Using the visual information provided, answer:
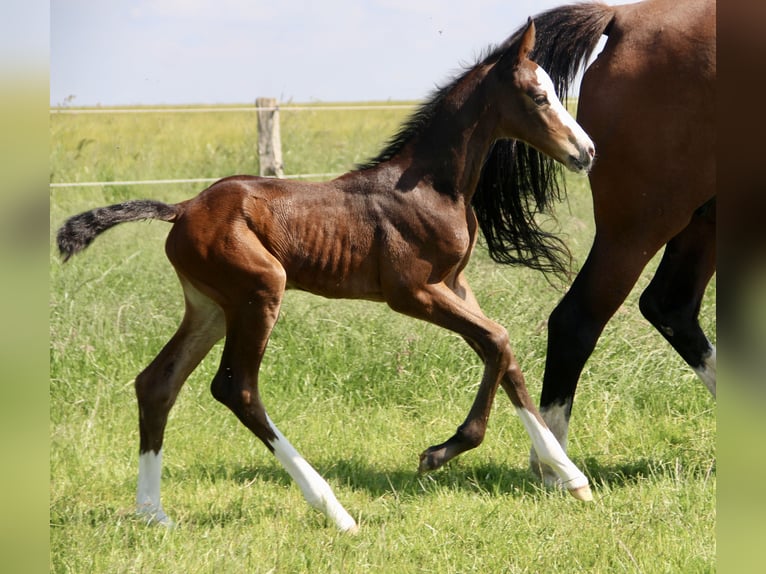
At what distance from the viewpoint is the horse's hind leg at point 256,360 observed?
10.7 feet

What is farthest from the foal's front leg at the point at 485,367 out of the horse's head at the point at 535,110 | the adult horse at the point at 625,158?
the horse's head at the point at 535,110

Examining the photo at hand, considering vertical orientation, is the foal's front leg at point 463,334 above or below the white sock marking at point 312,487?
above

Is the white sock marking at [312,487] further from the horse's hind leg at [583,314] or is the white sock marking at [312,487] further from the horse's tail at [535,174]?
the horse's tail at [535,174]

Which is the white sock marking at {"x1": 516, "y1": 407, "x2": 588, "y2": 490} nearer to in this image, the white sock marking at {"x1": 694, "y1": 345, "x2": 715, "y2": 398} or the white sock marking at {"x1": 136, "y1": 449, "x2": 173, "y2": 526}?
the white sock marking at {"x1": 694, "y1": 345, "x2": 715, "y2": 398}

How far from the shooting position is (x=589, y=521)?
3.31m

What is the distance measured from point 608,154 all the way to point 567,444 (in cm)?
135

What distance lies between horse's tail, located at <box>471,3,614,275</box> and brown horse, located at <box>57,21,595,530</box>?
0.57 meters

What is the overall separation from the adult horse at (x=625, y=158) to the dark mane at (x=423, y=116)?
57 cm

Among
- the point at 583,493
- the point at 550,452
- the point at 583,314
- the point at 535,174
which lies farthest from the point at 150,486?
the point at 535,174

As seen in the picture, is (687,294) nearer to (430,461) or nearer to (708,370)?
(708,370)

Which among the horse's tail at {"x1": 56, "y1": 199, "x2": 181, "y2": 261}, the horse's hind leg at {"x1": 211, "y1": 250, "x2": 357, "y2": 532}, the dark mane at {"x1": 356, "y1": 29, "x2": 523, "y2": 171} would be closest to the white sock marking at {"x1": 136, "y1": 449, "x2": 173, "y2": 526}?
the horse's hind leg at {"x1": 211, "y1": 250, "x2": 357, "y2": 532}

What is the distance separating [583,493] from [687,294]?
123cm

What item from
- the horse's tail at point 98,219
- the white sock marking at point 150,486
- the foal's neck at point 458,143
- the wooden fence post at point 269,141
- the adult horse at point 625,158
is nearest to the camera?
the horse's tail at point 98,219
